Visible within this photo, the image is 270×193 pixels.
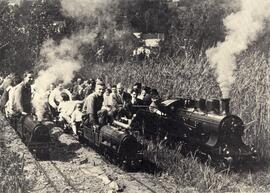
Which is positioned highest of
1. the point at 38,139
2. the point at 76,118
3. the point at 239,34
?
the point at 239,34

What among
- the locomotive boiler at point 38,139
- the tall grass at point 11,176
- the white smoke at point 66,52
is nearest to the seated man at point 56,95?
the white smoke at point 66,52

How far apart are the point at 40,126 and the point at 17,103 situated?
2159mm

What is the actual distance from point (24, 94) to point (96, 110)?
2.19 meters

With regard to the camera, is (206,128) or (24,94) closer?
(206,128)

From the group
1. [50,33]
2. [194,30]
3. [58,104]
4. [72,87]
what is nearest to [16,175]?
[58,104]

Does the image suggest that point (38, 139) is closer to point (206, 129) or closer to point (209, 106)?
point (206, 129)

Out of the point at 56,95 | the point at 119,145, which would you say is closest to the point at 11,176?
the point at 119,145

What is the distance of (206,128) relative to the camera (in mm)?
12195

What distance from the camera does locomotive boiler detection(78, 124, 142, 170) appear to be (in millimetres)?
11719

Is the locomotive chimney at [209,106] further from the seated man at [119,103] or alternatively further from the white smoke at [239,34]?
the seated man at [119,103]

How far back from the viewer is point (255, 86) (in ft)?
45.1

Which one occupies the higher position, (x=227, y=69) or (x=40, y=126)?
(x=227, y=69)

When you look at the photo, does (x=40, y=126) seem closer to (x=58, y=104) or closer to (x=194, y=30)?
(x=58, y=104)

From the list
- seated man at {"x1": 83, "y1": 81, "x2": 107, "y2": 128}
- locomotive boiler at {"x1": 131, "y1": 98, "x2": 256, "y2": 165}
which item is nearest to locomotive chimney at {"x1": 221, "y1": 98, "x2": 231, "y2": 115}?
locomotive boiler at {"x1": 131, "y1": 98, "x2": 256, "y2": 165}
